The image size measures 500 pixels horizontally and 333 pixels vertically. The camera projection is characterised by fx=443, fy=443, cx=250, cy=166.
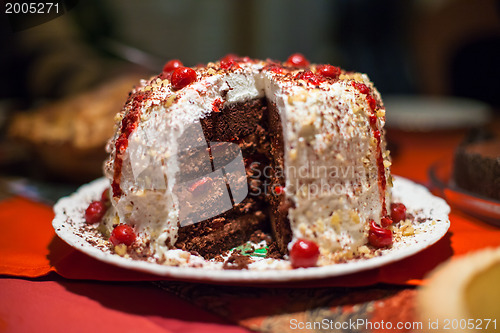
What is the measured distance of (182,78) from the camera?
242 centimetres

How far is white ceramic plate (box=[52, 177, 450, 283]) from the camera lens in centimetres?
186

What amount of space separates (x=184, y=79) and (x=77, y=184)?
2.08 m

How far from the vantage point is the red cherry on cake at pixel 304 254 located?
2068mm

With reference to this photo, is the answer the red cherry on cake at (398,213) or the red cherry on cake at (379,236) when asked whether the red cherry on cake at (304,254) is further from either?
the red cherry on cake at (398,213)

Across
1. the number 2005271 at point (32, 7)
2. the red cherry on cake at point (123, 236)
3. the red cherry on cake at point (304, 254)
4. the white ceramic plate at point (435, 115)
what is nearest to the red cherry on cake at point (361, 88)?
the red cherry on cake at point (304, 254)

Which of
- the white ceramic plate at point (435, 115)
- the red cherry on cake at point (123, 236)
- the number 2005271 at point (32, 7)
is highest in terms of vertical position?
the number 2005271 at point (32, 7)

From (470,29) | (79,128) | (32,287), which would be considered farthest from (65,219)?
(470,29)

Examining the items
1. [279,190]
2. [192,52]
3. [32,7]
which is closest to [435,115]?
[192,52]

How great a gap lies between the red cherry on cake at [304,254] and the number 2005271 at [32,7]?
2.24 m

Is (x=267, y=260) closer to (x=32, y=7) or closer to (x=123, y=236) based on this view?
(x=123, y=236)

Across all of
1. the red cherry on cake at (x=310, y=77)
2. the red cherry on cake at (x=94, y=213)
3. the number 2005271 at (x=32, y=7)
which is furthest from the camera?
the number 2005271 at (x=32, y=7)

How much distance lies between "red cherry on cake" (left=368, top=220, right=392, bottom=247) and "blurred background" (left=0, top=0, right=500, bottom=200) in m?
2.42

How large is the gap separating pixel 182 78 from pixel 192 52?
414cm

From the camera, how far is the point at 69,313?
6.41 feet
